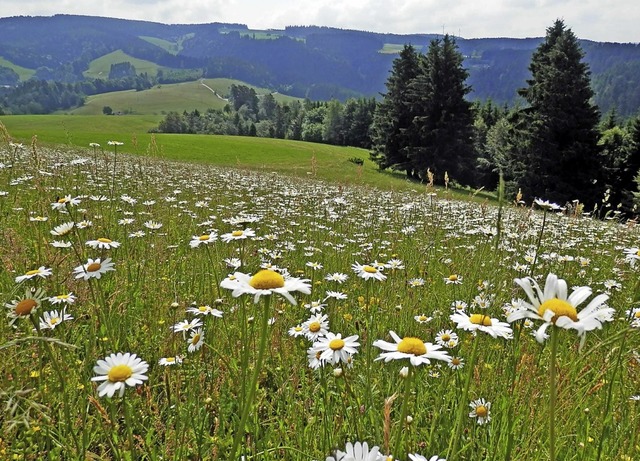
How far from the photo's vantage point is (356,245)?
5.48m

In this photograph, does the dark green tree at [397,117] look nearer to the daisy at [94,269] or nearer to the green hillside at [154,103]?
the daisy at [94,269]

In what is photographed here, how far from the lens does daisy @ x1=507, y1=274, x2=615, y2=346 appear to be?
1.02m

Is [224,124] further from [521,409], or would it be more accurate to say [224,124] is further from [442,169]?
[521,409]

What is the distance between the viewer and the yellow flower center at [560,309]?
1098 mm

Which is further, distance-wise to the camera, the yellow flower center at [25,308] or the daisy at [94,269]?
the daisy at [94,269]

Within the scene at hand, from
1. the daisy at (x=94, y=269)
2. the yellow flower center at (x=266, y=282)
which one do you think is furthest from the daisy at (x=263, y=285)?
the daisy at (x=94, y=269)

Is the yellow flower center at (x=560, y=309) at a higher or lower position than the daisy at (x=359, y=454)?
higher

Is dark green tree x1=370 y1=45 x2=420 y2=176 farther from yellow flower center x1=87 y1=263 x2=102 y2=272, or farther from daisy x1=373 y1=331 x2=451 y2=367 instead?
daisy x1=373 y1=331 x2=451 y2=367

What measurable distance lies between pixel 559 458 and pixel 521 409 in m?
0.24

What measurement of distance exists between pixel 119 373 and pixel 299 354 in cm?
145

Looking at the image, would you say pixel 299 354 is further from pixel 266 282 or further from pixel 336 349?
pixel 266 282

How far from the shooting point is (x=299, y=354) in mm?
2732

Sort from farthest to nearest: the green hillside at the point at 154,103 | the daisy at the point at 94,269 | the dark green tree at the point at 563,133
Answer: the green hillside at the point at 154,103 → the dark green tree at the point at 563,133 → the daisy at the point at 94,269

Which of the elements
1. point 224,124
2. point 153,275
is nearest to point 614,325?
point 153,275
